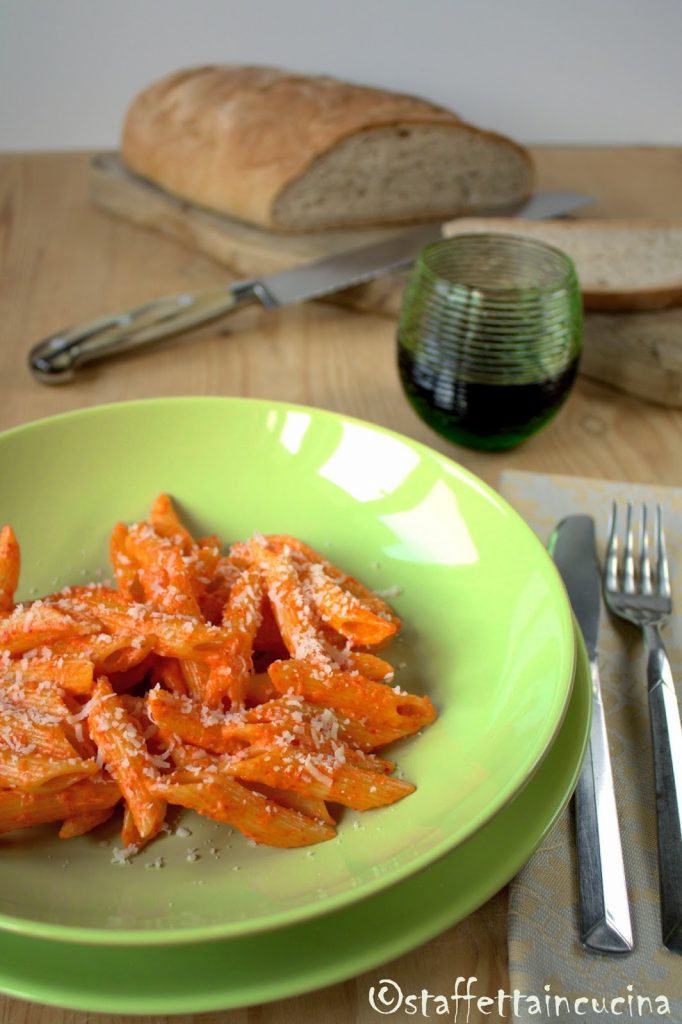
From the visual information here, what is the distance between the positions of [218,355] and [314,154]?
1.73ft

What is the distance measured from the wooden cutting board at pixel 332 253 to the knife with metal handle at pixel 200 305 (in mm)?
65

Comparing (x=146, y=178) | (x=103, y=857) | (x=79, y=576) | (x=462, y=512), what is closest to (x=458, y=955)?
(x=103, y=857)

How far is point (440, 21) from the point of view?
2.86 metres

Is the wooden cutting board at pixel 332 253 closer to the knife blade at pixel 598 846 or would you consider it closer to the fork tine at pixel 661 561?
the fork tine at pixel 661 561

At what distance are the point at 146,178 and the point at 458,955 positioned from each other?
1.98m

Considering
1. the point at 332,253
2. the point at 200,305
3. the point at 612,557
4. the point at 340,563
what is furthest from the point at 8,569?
the point at 332,253

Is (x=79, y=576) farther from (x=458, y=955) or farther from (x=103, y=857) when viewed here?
(x=458, y=955)

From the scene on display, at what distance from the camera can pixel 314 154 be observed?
208 cm

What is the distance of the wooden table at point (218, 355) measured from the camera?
5.38 ft

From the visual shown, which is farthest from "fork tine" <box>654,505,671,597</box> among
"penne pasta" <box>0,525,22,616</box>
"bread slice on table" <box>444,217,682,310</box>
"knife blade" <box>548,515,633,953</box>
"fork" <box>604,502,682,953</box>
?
"penne pasta" <box>0,525,22,616</box>

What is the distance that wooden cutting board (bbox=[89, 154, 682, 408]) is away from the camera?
1714 millimetres

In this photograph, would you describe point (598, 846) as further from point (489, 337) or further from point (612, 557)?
point (489, 337)

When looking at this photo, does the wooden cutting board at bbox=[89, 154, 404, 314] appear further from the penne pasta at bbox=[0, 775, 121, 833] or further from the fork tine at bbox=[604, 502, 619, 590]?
the penne pasta at bbox=[0, 775, 121, 833]

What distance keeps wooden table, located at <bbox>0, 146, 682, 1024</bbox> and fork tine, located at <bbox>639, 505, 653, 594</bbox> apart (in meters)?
0.28
